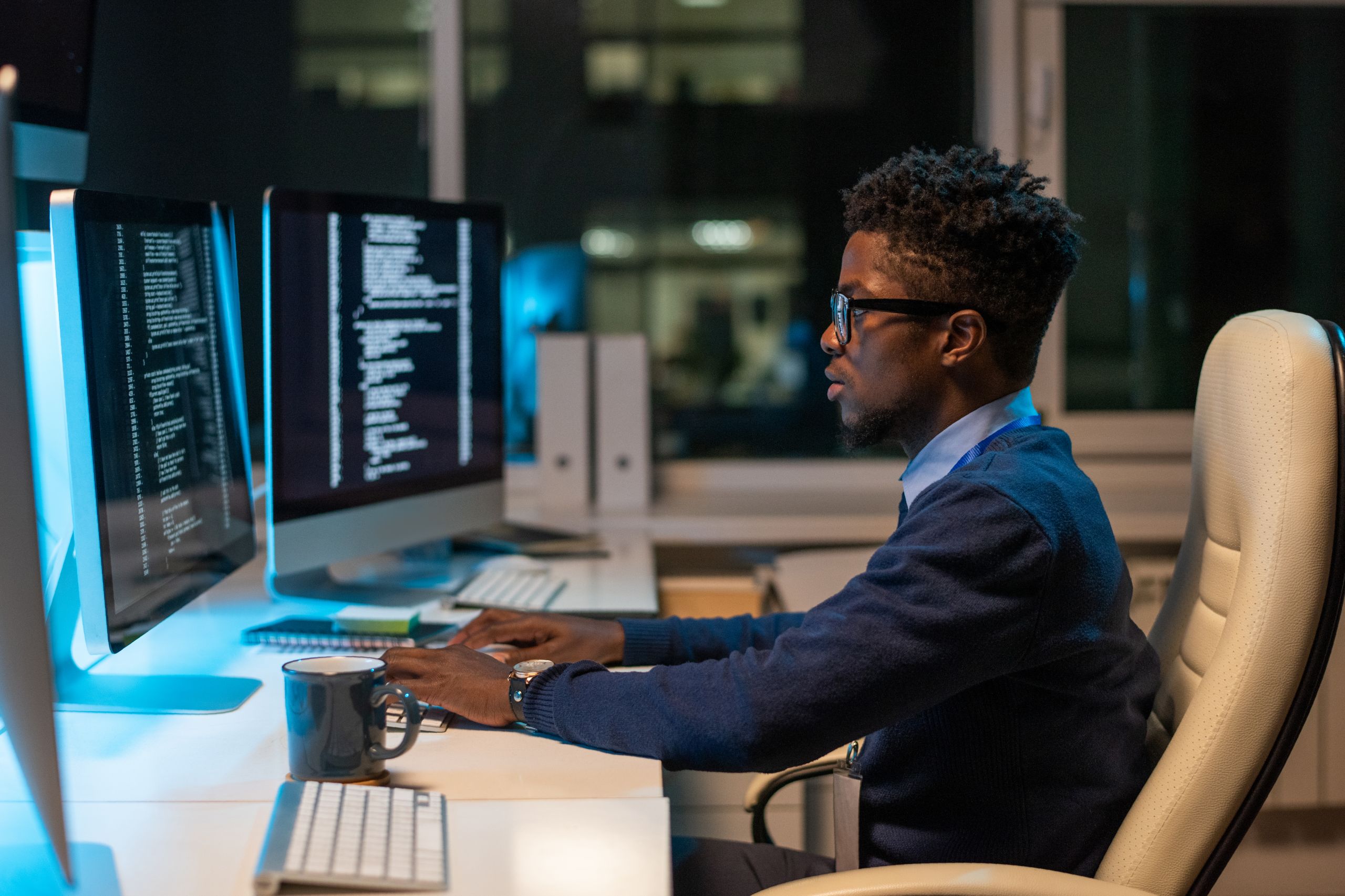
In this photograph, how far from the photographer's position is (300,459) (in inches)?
61.1

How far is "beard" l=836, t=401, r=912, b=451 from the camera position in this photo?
1.16m

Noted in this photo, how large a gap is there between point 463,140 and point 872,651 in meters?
A: 2.23

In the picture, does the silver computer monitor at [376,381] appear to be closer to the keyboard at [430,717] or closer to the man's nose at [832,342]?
the keyboard at [430,717]

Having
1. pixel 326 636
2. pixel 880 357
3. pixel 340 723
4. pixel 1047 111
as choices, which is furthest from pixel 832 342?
pixel 1047 111

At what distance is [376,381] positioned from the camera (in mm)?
1681

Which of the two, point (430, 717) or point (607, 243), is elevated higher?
point (607, 243)

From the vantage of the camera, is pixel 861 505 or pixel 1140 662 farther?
pixel 861 505

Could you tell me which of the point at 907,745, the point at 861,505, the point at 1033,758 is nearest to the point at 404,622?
the point at 907,745

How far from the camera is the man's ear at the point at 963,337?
111 cm

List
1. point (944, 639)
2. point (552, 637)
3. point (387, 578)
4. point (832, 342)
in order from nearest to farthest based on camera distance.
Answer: point (944, 639) < point (832, 342) < point (552, 637) < point (387, 578)

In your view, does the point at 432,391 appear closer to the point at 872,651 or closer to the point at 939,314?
the point at 939,314

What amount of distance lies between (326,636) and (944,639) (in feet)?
2.71

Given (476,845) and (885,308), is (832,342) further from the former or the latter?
(476,845)

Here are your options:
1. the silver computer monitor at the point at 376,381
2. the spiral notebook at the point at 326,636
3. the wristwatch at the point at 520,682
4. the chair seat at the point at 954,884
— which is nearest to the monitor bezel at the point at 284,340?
the silver computer monitor at the point at 376,381
